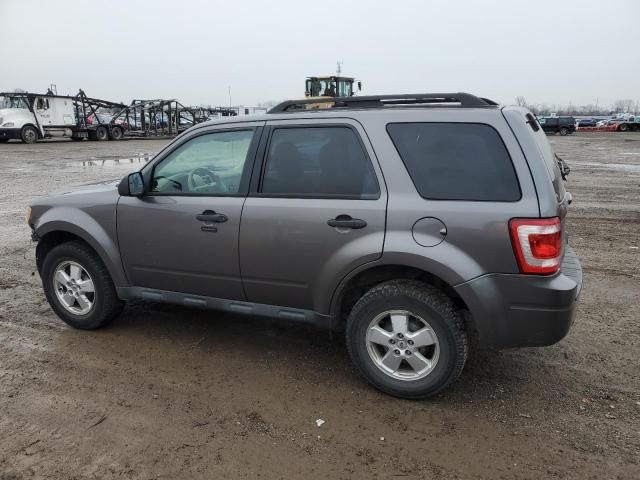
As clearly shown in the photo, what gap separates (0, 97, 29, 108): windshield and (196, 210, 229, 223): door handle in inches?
1176

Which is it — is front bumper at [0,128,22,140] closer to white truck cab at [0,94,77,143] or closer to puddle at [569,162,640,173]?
white truck cab at [0,94,77,143]

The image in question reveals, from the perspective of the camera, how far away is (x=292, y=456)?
292 centimetres

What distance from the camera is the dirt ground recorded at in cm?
286

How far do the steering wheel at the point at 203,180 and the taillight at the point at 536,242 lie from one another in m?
2.14

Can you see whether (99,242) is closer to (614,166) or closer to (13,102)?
(614,166)

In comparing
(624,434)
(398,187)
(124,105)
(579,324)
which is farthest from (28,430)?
(124,105)

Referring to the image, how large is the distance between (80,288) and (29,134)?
2933 centimetres

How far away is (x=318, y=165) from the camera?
367 centimetres

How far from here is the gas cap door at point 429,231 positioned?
3215 mm

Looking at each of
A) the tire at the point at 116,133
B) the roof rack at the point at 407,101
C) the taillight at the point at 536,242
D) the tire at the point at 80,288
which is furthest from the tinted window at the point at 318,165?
the tire at the point at 116,133

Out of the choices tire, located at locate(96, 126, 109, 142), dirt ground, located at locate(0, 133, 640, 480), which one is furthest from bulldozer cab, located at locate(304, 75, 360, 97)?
dirt ground, located at locate(0, 133, 640, 480)

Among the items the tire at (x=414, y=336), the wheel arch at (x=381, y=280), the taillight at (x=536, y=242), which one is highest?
the taillight at (x=536, y=242)

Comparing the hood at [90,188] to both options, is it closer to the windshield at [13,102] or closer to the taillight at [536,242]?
the taillight at [536,242]

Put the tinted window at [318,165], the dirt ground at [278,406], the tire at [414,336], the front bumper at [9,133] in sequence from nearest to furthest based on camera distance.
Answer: the dirt ground at [278,406] → the tire at [414,336] → the tinted window at [318,165] → the front bumper at [9,133]
